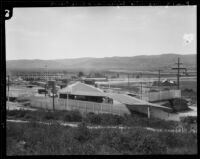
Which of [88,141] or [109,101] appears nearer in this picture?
[88,141]

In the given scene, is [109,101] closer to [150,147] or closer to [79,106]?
[79,106]

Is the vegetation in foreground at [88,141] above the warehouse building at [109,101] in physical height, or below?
below

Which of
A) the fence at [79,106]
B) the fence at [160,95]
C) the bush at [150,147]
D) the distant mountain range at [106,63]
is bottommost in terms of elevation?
the bush at [150,147]

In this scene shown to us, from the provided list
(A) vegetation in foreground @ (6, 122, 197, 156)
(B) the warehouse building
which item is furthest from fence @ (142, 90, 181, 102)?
(A) vegetation in foreground @ (6, 122, 197, 156)

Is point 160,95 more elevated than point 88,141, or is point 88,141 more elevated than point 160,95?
point 160,95

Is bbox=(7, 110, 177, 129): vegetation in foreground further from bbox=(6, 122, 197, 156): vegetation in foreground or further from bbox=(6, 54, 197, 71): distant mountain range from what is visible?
bbox=(6, 54, 197, 71): distant mountain range

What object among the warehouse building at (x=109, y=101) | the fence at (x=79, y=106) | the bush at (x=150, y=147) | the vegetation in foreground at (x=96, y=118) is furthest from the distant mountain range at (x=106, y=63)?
the bush at (x=150, y=147)

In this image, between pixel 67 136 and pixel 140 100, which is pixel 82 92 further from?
pixel 140 100

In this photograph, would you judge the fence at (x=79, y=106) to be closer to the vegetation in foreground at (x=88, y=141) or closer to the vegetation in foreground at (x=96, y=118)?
the vegetation in foreground at (x=96, y=118)

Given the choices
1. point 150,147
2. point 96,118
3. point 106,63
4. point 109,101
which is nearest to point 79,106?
point 96,118
